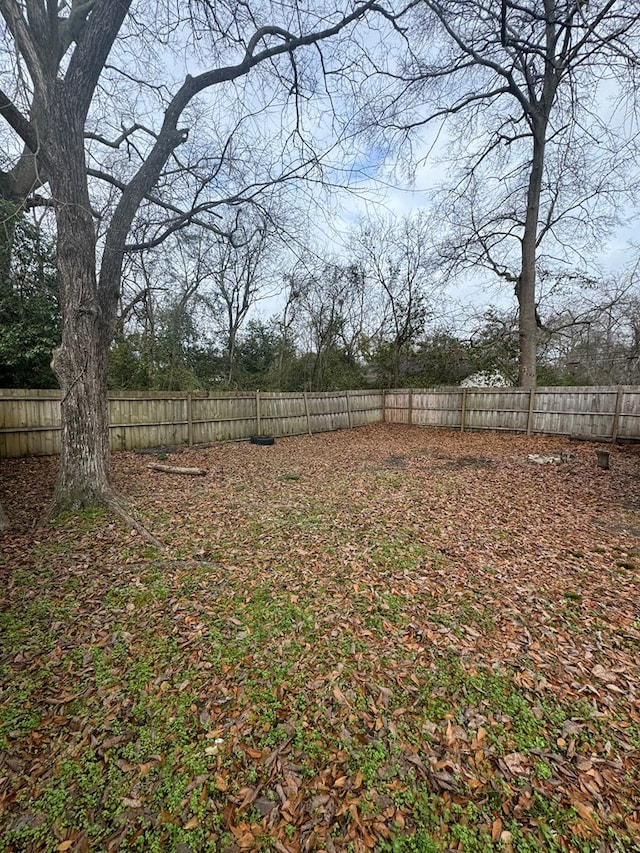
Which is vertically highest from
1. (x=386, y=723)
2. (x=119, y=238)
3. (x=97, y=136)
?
(x=97, y=136)

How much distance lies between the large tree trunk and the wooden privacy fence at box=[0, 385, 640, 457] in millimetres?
3548

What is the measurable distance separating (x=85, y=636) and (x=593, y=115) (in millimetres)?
9072

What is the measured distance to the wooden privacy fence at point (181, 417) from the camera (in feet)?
Answer: 21.6

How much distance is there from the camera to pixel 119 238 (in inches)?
181

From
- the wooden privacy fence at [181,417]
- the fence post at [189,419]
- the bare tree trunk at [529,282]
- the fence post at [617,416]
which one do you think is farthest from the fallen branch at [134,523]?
the bare tree trunk at [529,282]

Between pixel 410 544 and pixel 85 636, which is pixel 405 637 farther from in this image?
pixel 85 636

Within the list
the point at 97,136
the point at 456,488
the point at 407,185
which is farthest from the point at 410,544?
the point at 97,136

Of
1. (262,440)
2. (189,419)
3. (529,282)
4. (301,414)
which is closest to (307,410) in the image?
(301,414)

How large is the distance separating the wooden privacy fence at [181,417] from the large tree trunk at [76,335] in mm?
3527

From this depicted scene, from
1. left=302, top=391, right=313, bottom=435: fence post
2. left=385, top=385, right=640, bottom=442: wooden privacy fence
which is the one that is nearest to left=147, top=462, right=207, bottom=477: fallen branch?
left=302, top=391, right=313, bottom=435: fence post

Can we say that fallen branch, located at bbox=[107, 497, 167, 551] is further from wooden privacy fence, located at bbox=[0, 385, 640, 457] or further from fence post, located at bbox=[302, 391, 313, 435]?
fence post, located at bbox=[302, 391, 313, 435]

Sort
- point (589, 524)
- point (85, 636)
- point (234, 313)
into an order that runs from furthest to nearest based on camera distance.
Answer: point (234, 313)
point (589, 524)
point (85, 636)

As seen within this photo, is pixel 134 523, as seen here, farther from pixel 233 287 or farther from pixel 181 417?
pixel 233 287

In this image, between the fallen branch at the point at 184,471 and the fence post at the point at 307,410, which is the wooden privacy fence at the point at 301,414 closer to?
the fence post at the point at 307,410
